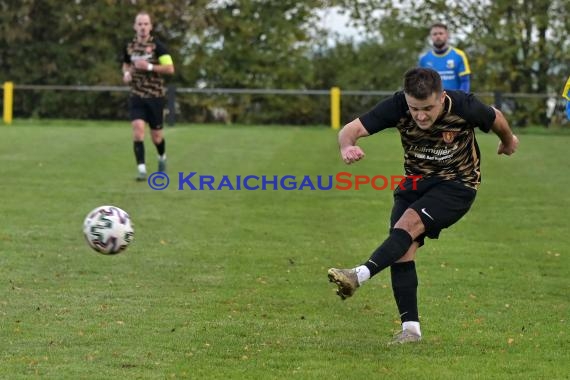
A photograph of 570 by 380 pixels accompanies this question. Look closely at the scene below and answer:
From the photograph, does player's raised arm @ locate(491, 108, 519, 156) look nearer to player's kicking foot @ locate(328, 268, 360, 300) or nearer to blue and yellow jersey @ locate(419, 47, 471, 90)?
player's kicking foot @ locate(328, 268, 360, 300)

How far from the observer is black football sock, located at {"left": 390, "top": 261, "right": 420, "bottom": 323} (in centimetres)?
727

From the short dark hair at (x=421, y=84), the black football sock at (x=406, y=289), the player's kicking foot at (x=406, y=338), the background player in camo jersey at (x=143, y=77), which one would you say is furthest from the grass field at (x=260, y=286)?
the short dark hair at (x=421, y=84)

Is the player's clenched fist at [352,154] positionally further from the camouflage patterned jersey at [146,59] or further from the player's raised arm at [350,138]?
the camouflage patterned jersey at [146,59]

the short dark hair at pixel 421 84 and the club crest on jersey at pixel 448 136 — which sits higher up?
the short dark hair at pixel 421 84

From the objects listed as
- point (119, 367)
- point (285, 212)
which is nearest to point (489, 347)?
point (119, 367)

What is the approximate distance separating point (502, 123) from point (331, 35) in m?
32.2

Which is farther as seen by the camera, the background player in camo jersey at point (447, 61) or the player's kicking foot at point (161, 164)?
the player's kicking foot at point (161, 164)

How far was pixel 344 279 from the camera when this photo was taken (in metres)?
6.80

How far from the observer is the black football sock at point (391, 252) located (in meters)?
7.05

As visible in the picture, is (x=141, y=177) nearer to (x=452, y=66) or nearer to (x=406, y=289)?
(x=452, y=66)

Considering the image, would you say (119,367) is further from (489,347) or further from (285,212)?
(285,212)

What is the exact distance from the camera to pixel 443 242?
11836mm

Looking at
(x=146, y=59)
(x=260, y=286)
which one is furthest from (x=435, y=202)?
(x=146, y=59)

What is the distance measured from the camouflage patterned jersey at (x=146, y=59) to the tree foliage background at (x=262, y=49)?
18872 millimetres
